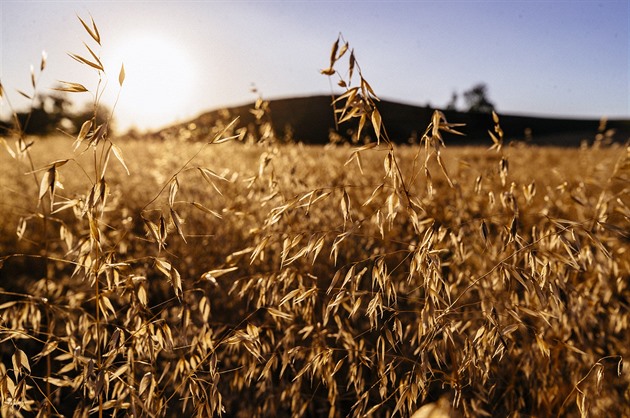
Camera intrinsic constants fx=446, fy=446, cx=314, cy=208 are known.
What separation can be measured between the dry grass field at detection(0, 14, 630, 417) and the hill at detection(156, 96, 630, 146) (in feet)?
0.98

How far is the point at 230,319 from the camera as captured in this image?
2920mm

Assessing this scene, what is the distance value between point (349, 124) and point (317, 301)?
2.80m

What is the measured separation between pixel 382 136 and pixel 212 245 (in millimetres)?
2554

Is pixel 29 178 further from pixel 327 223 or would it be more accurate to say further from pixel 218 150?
pixel 327 223

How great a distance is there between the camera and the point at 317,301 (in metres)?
2.72

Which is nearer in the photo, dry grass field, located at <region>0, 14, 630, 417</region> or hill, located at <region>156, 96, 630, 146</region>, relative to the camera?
dry grass field, located at <region>0, 14, 630, 417</region>

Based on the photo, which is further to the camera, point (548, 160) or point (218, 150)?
point (548, 160)

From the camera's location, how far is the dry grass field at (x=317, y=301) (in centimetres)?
138

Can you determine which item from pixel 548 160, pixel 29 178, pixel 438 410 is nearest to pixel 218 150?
pixel 29 178

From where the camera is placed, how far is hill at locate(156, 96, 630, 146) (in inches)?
120

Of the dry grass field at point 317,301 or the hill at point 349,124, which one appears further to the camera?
the hill at point 349,124

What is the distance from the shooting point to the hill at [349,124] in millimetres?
3042

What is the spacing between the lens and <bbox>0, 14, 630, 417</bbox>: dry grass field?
1378 mm

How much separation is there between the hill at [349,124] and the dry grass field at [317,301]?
299 mm
